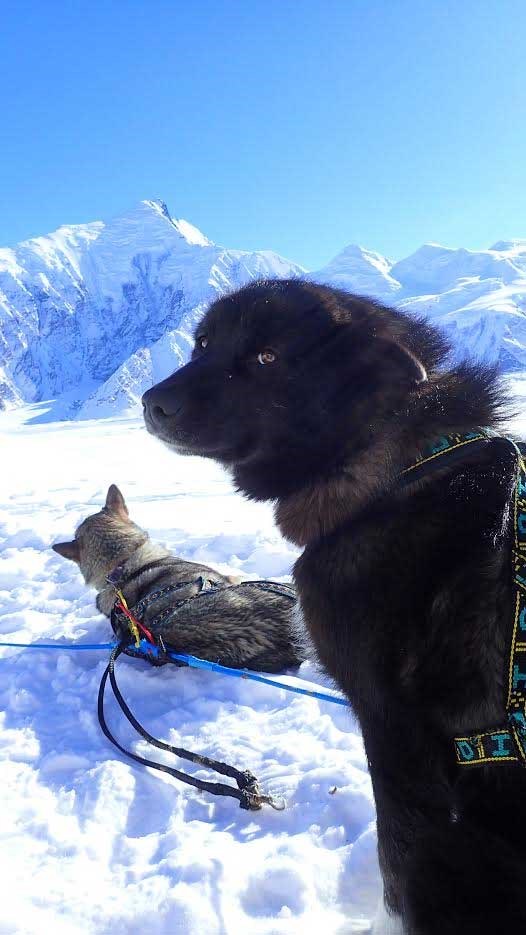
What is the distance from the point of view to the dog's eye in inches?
81.8

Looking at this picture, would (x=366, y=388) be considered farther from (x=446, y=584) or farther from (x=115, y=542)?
(x=115, y=542)

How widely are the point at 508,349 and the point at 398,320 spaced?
551ft

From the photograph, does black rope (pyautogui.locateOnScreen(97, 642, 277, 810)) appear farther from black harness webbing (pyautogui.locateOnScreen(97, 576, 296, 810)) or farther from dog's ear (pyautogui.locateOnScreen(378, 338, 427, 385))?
dog's ear (pyautogui.locateOnScreen(378, 338, 427, 385))

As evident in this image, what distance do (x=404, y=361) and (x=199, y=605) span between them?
3.00 m

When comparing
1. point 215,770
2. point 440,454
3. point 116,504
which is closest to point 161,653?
point 215,770

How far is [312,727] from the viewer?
3.29 meters

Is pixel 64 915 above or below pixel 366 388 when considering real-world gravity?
below

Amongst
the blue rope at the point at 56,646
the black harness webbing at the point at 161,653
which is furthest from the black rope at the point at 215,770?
the blue rope at the point at 56,646

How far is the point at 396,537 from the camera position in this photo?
5.49 feet

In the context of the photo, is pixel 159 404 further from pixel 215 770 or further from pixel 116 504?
pixel 116 504

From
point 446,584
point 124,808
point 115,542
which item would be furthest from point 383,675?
point 115,542

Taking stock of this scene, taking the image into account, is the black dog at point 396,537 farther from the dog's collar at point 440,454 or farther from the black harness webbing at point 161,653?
the black harness webbing at point 161,653

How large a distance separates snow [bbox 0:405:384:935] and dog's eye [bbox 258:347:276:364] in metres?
2.05

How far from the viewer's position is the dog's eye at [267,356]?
2077 mm
